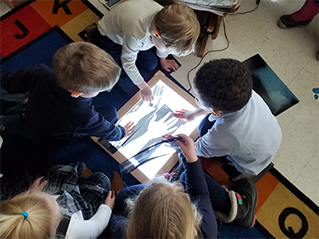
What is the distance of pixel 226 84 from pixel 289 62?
38.3 inches

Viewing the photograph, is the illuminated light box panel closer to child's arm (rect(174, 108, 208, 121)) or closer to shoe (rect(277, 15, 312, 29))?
child's arm (rect(174, 108, 208, 121))

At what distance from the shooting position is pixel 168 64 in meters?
1.34

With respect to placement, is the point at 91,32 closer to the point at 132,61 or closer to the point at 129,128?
the point at 132,61

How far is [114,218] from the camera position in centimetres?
94

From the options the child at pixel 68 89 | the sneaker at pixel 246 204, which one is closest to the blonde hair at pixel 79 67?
the child at pixel 68 89

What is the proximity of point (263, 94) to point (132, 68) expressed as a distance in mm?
826

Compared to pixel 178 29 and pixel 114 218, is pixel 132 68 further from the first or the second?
pixel 114 218

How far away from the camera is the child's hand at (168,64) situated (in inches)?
52.5

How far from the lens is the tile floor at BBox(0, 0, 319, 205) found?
1.26 meters

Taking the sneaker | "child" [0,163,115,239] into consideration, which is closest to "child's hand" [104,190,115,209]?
"child" [0,163,115,239]

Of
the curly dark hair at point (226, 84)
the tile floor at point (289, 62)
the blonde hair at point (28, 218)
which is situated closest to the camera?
the blonde hair at point (28, 218)

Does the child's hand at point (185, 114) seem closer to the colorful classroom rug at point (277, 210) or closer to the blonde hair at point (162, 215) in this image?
the colorful classroom rug at point (277, 210)

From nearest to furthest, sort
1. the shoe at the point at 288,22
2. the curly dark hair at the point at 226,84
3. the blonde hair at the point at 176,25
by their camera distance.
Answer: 1. the curly dark hair at the point at 226,84
2. the blonde hair at the point at 176,25
3. the shoe at the point at 288,22

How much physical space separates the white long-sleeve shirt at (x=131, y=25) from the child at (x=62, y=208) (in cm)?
59
